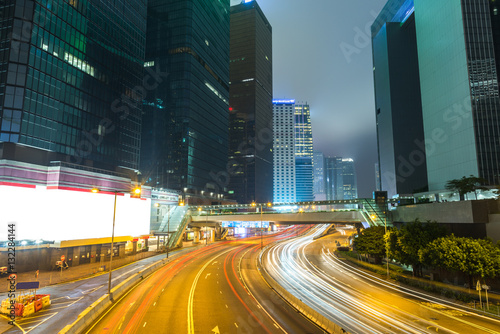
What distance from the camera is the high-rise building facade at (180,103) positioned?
12912 centimetres

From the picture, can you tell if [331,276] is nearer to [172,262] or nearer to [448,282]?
[448,282]

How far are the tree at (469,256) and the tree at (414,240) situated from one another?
452cm

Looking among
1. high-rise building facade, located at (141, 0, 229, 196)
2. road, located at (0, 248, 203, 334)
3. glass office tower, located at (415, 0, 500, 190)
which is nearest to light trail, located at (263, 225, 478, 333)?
road, located at (0, 248, 203, 334)

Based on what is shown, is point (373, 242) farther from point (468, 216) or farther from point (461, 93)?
point (461, 93)

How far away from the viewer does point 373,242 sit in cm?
5259

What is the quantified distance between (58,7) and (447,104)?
96.8m

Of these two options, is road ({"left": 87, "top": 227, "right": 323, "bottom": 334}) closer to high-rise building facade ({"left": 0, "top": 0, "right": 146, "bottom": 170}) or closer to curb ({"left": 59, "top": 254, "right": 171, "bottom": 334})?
curb ({"left": 59, "top": 254, "right": 171, "bottom": 334})

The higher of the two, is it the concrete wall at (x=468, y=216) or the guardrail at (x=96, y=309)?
the concrete wall at (x=468, y=216)

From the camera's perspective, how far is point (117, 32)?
284 feet

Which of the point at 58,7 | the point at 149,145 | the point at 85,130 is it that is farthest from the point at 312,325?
the point at 149,145

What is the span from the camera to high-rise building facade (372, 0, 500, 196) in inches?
2943

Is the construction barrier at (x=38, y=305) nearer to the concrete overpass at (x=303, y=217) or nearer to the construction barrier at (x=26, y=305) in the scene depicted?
the construction barrier at (x=26, y=305)

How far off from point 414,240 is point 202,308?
95.6ft

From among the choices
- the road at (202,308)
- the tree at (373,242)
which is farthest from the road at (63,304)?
the tree at (373,242)
